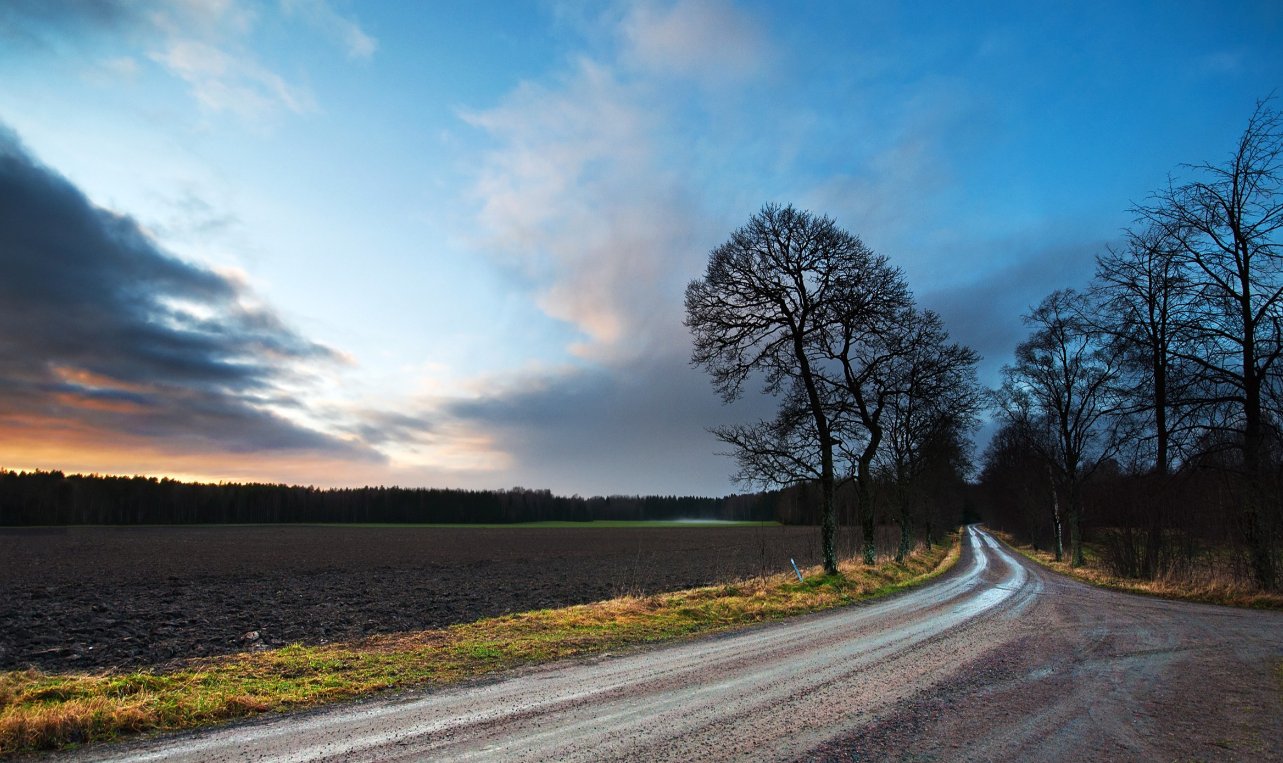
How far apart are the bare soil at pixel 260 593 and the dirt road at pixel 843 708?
31.0 ft

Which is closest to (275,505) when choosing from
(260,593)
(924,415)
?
(260,593)

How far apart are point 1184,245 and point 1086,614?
1127cm

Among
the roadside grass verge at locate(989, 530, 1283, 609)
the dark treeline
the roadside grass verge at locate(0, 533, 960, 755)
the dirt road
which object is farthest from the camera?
the dark treeline

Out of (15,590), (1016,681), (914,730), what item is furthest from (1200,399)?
(15,590)

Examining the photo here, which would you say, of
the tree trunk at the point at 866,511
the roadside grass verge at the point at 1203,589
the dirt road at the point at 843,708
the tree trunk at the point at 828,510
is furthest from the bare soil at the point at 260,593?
the roadside grass verge at the point at 1203,589

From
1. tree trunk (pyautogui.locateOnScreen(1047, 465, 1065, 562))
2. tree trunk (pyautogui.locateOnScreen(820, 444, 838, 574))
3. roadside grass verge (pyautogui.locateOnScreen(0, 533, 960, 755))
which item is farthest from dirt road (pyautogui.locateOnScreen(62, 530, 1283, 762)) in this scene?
tree trunk (pyautogui.locateOnScreen(1047, 465, 1065, 562))

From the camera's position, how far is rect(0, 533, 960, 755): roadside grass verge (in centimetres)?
600

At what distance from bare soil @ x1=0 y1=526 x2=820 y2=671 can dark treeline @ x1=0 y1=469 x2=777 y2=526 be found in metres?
75.8

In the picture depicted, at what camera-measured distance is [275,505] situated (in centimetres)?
15138

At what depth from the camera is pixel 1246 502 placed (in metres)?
17.4

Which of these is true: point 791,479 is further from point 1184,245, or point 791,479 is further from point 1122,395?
point 1184,245

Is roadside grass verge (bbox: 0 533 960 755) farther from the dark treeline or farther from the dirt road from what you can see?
the dark treeline

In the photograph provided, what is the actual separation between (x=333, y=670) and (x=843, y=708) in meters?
6.91

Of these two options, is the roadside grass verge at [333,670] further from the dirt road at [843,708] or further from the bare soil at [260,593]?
the bare soil at [260,593]
